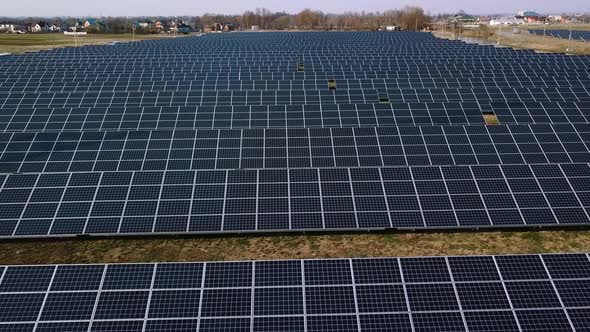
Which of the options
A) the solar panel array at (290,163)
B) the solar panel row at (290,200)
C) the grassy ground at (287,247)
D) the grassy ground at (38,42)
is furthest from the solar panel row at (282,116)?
the grassy ground at (38,42)

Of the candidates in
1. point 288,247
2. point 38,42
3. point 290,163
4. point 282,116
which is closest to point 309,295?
point 288,247

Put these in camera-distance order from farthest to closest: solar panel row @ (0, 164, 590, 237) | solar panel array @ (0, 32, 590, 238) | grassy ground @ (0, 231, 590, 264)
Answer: solar panel array @ (0, 32, 590, 238) < solar panel row @ (0, 164, 590, 237) < grassy ground @ (0, 231, 590, 264)

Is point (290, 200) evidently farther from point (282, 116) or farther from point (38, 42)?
point (38, 42)

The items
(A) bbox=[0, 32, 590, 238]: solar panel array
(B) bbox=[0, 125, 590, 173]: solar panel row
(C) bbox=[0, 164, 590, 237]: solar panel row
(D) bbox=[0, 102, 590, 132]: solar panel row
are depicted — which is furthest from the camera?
(D) bbox=[0, 102, 590, 132]: solar panel row

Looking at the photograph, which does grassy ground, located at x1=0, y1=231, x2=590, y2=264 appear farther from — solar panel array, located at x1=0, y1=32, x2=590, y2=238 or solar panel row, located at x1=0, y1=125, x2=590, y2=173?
solar panel row, located at x1=0, y1=125, x2=590, y2=173

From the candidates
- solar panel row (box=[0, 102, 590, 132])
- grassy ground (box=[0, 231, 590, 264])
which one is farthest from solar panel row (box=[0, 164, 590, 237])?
solar panel row (box=[0, 102, 590, 132])

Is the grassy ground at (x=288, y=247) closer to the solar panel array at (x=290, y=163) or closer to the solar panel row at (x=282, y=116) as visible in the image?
the solar panel array at (x=290, y=163)

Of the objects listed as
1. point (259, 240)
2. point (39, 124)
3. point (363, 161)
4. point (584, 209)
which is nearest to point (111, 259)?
point (259, 240)
